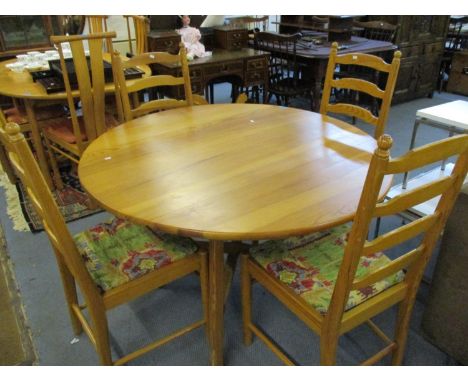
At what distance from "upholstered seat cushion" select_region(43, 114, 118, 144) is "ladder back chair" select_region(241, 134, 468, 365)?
1633 millimetres

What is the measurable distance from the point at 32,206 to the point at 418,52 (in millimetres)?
4174

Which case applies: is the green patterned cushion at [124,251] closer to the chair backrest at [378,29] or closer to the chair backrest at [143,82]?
the chair backrest at [143,82]

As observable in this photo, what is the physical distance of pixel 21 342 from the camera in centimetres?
108

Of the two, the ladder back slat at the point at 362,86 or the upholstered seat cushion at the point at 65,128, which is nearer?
the ladder back slat at the point at 362,86

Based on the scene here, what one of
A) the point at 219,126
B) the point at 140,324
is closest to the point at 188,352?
the point at 140,324

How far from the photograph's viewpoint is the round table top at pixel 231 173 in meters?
1.09

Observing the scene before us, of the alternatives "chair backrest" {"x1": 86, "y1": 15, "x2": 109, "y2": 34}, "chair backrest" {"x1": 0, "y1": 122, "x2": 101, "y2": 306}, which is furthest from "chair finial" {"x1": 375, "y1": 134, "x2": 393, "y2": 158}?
"chair backrest" {"x1": 86, "y1": 15, "x2": 109, "y2": 34}

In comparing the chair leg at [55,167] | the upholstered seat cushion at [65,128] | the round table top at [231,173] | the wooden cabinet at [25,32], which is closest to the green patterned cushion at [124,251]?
the round table top at [231,173]

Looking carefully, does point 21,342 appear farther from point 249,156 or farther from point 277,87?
point 277,87

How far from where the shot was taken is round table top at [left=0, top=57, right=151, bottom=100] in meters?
2.29

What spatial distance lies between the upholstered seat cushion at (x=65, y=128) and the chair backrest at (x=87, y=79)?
92mm

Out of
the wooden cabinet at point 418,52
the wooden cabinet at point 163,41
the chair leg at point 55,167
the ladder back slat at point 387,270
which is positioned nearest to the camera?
the ladder back slat at point 387,270

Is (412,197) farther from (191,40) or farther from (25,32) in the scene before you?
(25,32)

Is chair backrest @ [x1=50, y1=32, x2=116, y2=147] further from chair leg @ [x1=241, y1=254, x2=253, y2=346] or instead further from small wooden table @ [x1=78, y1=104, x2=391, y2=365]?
chair leg @ [x1=241, y1=254, x2=253, y2=346]
